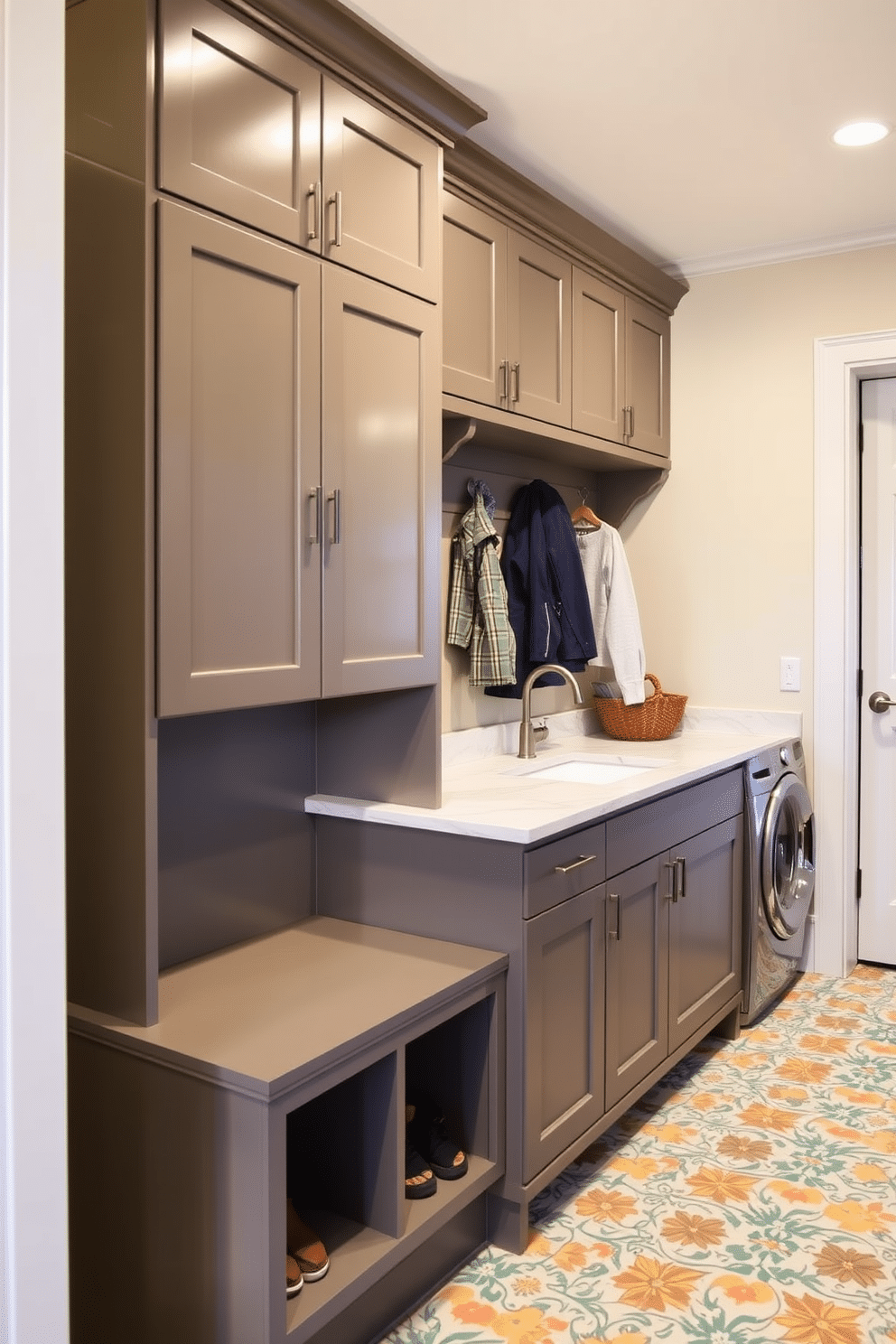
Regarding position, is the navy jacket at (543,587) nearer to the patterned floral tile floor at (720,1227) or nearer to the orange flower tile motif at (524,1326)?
the patterned floral tile floor at (720,1227)

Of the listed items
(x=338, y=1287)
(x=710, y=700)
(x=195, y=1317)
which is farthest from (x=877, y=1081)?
(x=195, y=1317)

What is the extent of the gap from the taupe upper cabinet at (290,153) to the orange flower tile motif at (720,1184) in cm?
208

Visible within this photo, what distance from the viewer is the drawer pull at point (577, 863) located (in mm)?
2281

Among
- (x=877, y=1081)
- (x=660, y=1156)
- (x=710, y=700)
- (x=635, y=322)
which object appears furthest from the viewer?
(x=710, y=700)

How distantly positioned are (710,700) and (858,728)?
1.72ft

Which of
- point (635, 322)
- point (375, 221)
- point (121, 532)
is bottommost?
point (121, 532)

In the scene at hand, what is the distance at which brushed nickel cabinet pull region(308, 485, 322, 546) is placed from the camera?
2.04 metres

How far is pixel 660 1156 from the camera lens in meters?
2.58

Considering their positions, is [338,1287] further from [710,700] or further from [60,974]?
[710,700]

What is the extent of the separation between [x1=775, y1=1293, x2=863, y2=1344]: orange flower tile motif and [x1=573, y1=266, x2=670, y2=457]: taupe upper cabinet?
2.29 m

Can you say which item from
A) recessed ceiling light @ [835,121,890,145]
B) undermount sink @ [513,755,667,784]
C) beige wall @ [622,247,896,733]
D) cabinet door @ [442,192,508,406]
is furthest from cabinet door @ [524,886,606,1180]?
recessed ceiling light @ [835,121,890,145]

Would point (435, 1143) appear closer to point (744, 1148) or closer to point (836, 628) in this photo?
point (744, 1148)

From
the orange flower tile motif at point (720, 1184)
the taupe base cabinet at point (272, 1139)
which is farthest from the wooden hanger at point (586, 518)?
the orange flower tile motif at point (720, 1184)

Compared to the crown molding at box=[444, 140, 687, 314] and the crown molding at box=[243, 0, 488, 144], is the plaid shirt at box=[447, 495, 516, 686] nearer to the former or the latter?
the crown molding at box=[444, 140, 687, 314]
